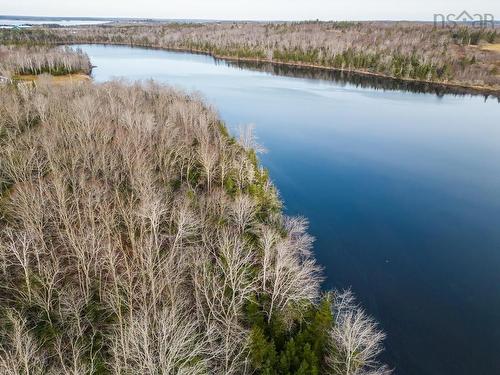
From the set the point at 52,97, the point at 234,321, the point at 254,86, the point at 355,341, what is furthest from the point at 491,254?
the point at 254,86

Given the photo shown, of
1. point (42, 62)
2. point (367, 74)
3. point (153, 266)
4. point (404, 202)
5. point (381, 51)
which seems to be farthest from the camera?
point (381, 51)

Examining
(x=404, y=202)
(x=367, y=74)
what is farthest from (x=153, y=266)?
(x=367, y=74)

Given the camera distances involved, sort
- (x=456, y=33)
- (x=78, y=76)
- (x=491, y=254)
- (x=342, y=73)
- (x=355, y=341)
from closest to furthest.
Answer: (x=355, y=341) < (x=491, y=254) < (x=78, y=76) < (x=342, y=73) < (x=456, y=33)

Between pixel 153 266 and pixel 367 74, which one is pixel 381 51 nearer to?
pixel 367 74

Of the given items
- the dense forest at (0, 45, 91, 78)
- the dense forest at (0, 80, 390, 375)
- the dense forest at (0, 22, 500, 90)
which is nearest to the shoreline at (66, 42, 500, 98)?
the dense forest at (0, 22, 500, 90)

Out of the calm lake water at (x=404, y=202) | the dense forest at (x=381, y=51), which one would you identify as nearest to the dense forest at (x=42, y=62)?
the calm lake water at (x=404, y=202)

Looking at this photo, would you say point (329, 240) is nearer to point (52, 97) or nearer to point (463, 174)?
point (463, 174)

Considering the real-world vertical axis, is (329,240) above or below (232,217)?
below
